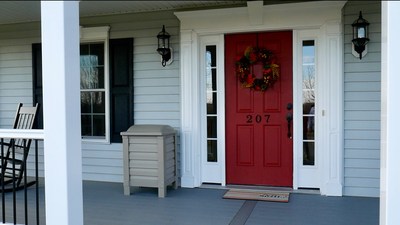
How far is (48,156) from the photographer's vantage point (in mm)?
2213

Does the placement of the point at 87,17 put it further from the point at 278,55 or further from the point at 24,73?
the point at 278,55

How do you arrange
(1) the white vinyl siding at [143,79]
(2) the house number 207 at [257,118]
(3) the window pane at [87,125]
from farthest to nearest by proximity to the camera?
(3) the window pane at [87,125] < (1) the white vinyl siding at [143,79] < (2) the house number 207 at [257,118]

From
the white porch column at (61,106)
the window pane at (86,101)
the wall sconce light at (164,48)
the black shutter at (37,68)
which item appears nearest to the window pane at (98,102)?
the window pane at (86,101)

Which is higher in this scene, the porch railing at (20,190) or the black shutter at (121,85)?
the black shutter at (121,85)

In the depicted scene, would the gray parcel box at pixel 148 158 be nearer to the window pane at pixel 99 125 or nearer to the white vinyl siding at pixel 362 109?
the window pane at pixel 99 125

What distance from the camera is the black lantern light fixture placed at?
3.98m

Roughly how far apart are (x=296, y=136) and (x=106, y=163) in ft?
8.47

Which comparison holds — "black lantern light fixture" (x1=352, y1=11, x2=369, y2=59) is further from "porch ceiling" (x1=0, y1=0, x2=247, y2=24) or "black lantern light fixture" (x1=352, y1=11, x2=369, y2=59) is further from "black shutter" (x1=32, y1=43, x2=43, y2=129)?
"black shutter" (x1=32, y1=43, x2=43, y2=129)

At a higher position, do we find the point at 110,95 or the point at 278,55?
the point at 278,55

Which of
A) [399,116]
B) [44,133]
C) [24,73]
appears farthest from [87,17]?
[399,116]

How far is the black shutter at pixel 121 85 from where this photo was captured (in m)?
4.86

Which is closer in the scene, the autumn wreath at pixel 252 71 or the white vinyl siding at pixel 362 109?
the white vinyl siding at pixel 362 109

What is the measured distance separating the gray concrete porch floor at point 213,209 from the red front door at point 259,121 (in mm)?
371

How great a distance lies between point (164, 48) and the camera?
459cm
